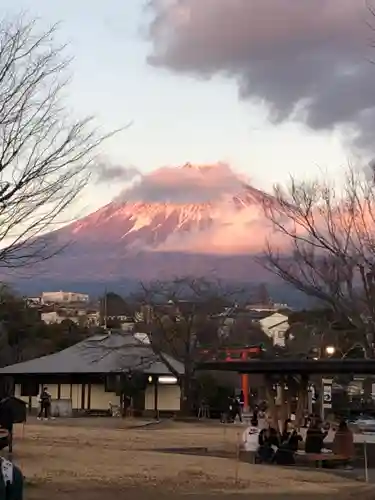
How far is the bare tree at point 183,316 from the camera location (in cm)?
4925

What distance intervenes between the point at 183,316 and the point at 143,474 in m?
31.7


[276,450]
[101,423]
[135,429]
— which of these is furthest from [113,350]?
[276,450]

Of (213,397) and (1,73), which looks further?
(213,397)

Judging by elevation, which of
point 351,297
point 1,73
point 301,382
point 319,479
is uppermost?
point 1,73

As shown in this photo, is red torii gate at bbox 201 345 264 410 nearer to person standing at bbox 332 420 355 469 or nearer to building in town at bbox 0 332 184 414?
building in town at bbox 0 332 184 414

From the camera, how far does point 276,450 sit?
72.4 ft

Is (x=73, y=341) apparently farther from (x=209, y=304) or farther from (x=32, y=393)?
(x=209, y=304)

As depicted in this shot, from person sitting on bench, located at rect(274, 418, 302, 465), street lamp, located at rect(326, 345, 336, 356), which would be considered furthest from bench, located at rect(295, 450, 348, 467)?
street lamp, located at rect(326, 345, 336, 356)

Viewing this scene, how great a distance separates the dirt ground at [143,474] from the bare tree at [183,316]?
760 inches

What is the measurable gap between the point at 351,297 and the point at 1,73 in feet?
37.8

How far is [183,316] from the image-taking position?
50156 millimetres

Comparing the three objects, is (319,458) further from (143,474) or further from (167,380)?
(167,380)

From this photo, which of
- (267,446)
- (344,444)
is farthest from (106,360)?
(267,446)

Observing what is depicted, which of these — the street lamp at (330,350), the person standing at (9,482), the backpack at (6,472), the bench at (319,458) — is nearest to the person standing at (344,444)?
the bench at (319,458)
